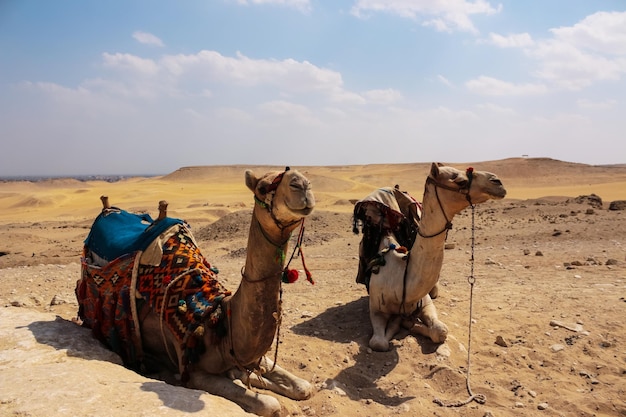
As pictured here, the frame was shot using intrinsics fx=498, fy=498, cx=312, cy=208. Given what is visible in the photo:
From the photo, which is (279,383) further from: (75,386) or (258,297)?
(75,386)

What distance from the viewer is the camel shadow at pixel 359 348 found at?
445 centimetres

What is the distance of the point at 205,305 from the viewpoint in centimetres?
404

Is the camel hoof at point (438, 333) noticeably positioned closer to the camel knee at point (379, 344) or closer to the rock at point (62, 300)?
the camel knee at point (379, 344)

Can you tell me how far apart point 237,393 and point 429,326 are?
247cm

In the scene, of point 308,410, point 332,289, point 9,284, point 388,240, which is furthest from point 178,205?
point 308,410

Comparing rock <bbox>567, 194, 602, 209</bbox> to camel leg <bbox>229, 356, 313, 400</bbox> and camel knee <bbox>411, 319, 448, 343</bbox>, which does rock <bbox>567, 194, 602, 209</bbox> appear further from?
camel leg <bbox>229, 356, 313, 400</bbox>

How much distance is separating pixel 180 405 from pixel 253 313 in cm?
79

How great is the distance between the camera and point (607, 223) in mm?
13484

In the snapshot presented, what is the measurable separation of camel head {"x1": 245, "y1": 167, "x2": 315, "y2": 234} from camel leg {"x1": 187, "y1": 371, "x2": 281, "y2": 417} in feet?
4.14

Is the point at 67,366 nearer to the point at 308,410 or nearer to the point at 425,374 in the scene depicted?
the point at 308,410

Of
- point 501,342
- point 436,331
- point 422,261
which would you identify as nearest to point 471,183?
point 422,261

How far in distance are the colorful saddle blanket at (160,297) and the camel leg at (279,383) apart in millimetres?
436

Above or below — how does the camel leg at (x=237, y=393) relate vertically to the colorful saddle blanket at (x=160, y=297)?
below

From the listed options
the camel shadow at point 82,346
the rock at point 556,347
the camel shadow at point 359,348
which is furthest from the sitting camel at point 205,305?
the rock at point 556,347
